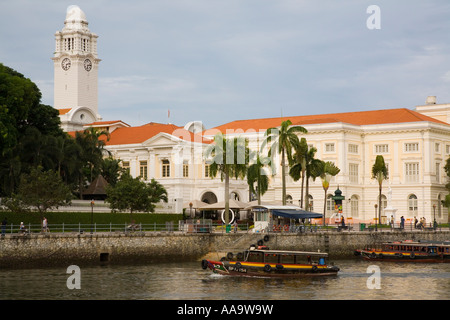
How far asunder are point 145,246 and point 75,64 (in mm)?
87628

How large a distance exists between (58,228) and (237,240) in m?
14.2

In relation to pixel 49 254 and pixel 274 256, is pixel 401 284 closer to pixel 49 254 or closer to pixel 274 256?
pixel 274 256

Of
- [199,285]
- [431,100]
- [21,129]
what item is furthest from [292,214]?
[431,100]

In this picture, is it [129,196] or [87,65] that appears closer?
[129,196]

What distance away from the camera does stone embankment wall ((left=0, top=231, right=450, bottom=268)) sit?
63.3 m

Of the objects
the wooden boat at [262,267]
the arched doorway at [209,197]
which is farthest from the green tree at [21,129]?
the arched doorway at [209,197]

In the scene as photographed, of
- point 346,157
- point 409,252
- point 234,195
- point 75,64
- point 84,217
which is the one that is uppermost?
point 75,64

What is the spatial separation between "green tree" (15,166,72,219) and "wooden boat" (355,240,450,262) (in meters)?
25.4

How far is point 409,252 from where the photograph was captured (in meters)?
75.1

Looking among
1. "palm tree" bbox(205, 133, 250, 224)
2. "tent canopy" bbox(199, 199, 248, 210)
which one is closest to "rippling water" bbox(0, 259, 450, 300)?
"palm tree" bbox(205, 133, 250, 224)

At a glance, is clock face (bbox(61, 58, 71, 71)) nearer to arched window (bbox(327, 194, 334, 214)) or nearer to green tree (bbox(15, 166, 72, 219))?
arched window (bbox(327, 194, 334, 214))

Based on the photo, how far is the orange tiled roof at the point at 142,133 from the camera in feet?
372

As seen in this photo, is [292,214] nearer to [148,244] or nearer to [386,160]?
[148,244]
